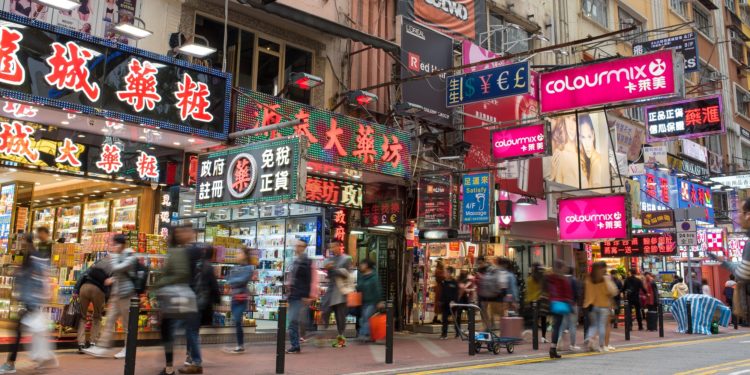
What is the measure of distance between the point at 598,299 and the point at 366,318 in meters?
4.54

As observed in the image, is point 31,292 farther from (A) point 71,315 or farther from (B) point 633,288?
(B) point 633,288

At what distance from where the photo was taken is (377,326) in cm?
1289

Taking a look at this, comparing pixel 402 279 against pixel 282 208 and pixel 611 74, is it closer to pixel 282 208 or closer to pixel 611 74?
pixel 282 208

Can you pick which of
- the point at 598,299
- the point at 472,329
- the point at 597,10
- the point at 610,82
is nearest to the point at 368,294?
the point at 472,329

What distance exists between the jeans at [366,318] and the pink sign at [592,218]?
696 centimetres

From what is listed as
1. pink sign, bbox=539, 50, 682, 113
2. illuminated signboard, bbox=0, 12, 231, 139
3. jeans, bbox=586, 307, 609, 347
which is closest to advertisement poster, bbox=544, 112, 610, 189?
pink sign, bbox=539, 50, 682, 113

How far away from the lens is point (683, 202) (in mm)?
26938

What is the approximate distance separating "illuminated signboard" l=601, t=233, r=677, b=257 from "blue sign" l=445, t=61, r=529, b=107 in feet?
34.7

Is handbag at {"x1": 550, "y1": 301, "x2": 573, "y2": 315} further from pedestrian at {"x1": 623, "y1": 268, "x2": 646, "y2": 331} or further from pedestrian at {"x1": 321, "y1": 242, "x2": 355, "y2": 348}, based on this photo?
pedestrian at {"x1": 623, "y1": 268, "x2": 646, "y2": 331}

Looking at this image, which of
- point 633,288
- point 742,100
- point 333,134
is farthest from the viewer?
point 742,100

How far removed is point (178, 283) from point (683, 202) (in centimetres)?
2473

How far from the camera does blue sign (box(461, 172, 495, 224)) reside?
49.6 feet

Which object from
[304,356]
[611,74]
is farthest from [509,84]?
[304,356]

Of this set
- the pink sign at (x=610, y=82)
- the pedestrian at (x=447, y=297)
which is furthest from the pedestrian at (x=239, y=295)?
the pink sign at (x=610, y=82)
